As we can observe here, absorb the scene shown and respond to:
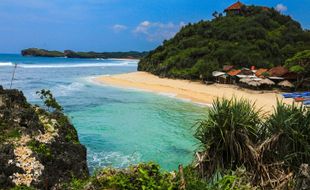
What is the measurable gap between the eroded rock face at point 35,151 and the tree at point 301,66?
35.5m

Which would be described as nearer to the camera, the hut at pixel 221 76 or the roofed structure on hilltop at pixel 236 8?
the hut at pixel 221 76

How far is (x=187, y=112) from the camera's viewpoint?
3203 cm

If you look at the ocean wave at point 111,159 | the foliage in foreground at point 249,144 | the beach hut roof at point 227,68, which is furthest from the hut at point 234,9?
the foliage in foreground at point 249,144

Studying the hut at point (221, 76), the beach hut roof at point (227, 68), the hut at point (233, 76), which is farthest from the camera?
the beach hut roof at point (227, 68)

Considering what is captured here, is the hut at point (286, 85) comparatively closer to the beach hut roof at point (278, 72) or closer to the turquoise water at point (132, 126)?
the beach hut roof at point (278, 72)

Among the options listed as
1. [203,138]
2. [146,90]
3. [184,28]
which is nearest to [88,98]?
[146,90]

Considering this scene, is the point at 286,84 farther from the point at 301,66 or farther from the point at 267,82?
the point at 301,66

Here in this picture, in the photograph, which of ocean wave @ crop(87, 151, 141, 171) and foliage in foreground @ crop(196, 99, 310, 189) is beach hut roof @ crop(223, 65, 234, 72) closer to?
ocean wave @ crop(87, 151, 141, 171)

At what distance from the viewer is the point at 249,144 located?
31.8 feet

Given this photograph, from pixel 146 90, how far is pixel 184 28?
46.1 meters

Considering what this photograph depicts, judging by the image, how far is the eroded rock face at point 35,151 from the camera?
11.1 m

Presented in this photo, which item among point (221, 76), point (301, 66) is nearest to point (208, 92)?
point (221, 76)

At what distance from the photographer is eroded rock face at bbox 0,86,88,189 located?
1110cm

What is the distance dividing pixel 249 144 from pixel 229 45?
6134cm
